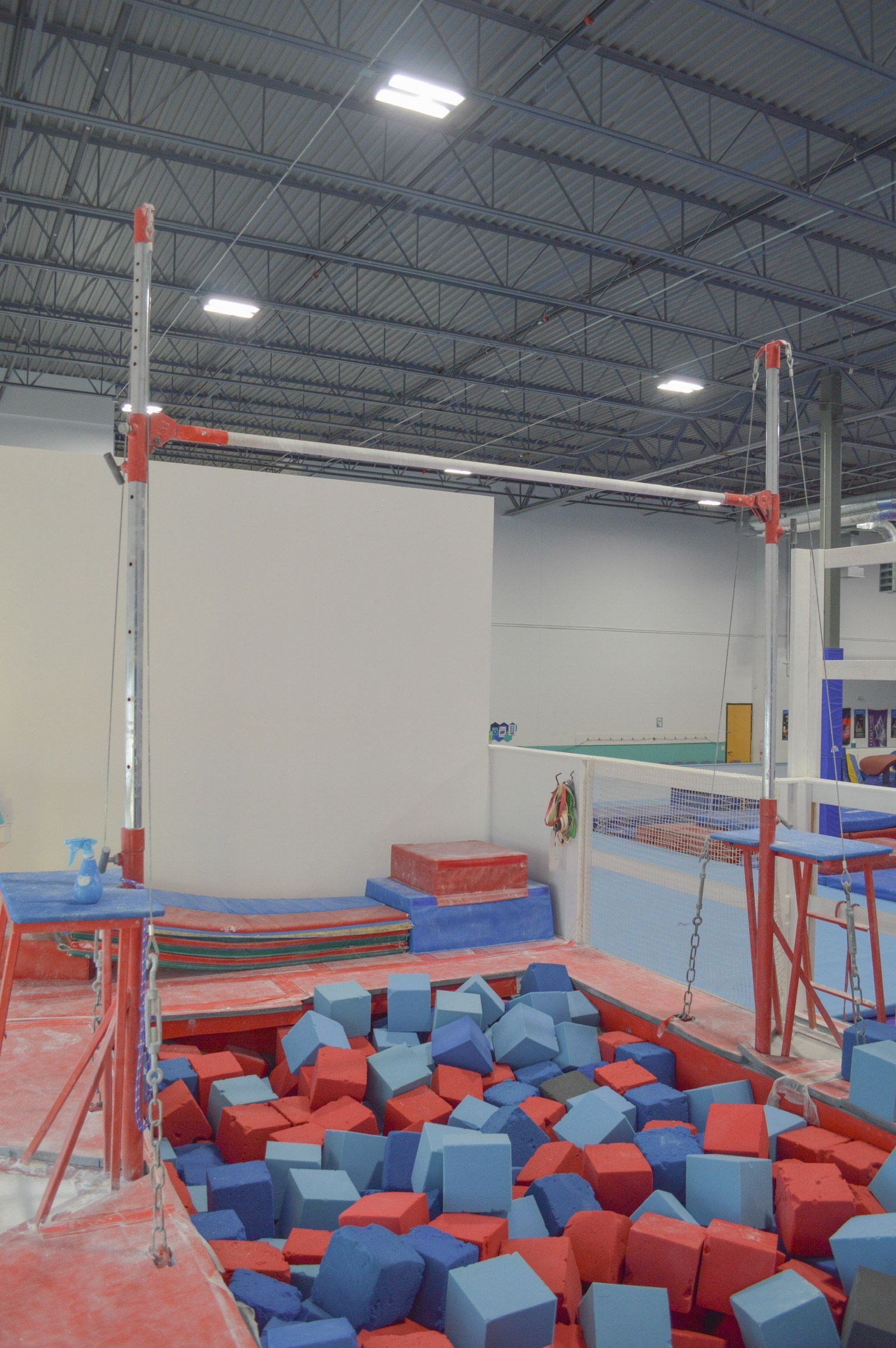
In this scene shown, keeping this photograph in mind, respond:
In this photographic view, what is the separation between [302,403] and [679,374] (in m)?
6.62

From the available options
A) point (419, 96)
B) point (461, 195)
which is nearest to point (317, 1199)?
point (419, 96)

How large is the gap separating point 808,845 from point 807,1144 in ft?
4.49

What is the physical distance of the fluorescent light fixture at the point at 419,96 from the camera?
7410 mm

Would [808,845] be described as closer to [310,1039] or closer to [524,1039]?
[524,1039]

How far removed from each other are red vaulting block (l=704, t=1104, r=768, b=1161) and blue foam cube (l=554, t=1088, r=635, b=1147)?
40 centimetres

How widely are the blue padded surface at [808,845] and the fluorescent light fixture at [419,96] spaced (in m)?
6.05

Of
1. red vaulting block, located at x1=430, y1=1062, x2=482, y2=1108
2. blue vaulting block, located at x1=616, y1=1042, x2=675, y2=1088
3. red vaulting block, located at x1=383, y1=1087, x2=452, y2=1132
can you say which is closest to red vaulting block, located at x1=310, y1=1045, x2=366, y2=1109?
red vaulting block, located at x1=383, y1=1087, x2=452, y2=1132

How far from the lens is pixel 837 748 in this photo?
5.83m

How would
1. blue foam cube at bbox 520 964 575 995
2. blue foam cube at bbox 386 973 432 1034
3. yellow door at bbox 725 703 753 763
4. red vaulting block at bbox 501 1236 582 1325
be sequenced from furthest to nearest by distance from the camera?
1. yellow door at bbox 725 703 753 763
2. blue foam cube at bbox 520 964 575 995
3. blue foam cube at bbox 386 973 432 1034
4. red vaulting block at bbox 501 1236 582 1325

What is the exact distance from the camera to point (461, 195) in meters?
10.2

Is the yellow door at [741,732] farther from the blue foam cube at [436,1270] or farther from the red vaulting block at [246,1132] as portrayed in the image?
the blue foam cube at [436,1270]

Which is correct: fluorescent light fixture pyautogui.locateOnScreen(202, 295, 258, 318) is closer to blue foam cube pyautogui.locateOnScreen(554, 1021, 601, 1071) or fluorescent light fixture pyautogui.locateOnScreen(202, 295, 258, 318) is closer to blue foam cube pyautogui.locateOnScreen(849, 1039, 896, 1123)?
blue foam cube pyautogui.locateOnScreen(554, 1021, 601, 1071)

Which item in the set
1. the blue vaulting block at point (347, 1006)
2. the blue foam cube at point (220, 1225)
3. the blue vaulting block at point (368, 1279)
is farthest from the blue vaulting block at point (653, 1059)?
the blue foam cube at point (220, 1225)

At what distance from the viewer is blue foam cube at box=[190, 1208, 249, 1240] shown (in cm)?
371
